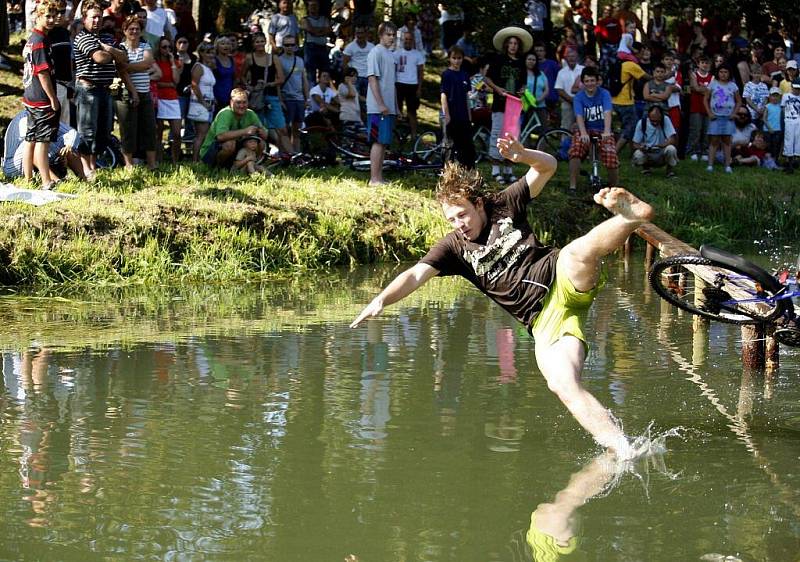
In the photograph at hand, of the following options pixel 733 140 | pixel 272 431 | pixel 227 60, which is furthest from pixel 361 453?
pixel 733 140

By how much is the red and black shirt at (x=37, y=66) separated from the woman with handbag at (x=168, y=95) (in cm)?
240

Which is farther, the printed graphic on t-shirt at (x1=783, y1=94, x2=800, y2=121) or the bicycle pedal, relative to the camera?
the printed graphic on t-shirt at (x1=783, y1=94, x2=800, y2=121)

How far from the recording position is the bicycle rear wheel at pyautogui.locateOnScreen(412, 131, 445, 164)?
17594 mm

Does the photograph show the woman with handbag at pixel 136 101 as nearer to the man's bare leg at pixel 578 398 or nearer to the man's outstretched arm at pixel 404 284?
the man's outstretched arm at pixel 404 284

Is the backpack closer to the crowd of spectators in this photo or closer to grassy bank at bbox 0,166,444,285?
the crowd of spectators

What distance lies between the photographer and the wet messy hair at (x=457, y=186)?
6.83 m

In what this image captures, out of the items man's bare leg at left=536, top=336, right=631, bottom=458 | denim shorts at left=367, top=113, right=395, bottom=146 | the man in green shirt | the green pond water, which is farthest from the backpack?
man's bare leg at left=536, top=336, right=631, bottom=458

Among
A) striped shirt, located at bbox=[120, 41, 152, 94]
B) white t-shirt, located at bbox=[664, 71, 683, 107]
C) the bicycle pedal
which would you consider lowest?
the bicycle pedal

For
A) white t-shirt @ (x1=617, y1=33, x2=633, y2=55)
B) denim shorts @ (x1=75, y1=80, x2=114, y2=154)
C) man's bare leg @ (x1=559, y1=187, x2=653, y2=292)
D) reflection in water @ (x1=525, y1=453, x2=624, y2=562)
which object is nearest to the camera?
reflection in water @ (x1=525, y1=453, x2=624, y2=562)

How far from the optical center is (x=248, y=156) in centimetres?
1553

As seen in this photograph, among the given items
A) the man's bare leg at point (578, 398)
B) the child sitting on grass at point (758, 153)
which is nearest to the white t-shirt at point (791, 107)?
the child sitting on grass at point (758, 153)

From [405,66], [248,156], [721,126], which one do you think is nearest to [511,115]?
[405,66]

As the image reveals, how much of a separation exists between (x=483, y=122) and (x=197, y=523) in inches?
538

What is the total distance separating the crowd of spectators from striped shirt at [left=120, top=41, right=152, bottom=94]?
13mm
